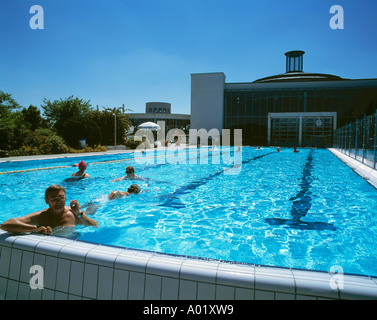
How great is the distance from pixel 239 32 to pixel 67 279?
13744mm

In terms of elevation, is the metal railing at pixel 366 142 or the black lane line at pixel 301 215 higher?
the metal railing at pixel 366 142

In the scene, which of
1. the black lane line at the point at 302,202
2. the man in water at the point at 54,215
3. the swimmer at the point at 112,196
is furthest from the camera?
the black lane line at the point at 302,202

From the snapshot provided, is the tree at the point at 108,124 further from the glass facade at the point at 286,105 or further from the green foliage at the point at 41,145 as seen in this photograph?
the glass facade at the point at 286,105

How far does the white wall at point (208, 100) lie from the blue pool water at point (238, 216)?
87.1ft

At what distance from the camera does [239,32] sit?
13.2m

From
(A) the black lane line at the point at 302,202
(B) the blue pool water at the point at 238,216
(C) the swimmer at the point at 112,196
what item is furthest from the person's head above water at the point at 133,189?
(A) the black lane line at the point at 302,202

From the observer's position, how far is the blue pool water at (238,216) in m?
3.87

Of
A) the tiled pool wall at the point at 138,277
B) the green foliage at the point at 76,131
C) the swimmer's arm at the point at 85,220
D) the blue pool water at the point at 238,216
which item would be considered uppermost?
the green foliage at the point at 76,131

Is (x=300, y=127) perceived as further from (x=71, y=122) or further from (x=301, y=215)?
(x=301, y=215)

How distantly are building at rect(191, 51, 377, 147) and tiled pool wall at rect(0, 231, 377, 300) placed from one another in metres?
31.0
